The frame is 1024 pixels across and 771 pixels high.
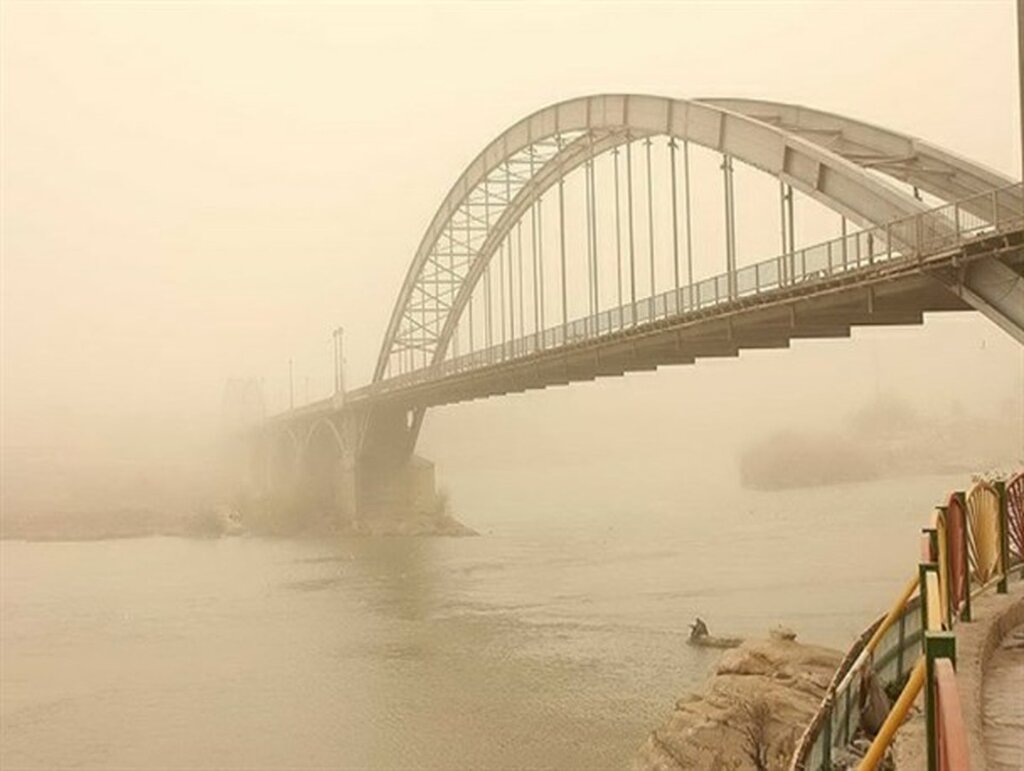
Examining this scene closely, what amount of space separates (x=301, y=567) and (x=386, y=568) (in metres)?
4.61

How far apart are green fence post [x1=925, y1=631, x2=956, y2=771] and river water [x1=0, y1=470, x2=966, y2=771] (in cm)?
1395

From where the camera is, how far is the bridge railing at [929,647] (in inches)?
140

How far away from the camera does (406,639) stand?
3075cm

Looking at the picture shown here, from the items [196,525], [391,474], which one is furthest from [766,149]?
[196,525]

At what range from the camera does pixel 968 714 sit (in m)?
5.61

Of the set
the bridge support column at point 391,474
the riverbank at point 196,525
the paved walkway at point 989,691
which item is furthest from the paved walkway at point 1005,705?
the bridge support column at point 391,474

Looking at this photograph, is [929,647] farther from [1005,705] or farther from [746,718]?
[746,718]

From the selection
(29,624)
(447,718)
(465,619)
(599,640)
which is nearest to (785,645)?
(447,718)

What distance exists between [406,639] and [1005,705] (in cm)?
2577

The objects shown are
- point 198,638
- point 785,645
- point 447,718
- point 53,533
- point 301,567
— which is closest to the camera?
point 785,645

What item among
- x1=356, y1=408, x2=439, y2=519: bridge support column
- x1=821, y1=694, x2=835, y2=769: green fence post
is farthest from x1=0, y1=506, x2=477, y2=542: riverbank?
x1=821, y1=694, x2=835, y2=769: green fence post

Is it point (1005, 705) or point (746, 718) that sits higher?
point (1005, 705)

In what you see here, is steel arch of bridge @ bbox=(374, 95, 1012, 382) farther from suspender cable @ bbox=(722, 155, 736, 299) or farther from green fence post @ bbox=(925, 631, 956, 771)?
green fence post @ bbox=(925, 631, 956, 771)

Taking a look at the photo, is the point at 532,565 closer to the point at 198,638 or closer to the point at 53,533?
the point at 198,638
